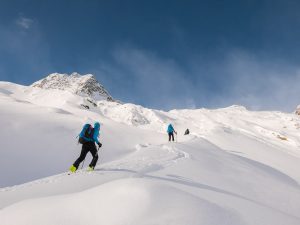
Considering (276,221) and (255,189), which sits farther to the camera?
(255,189)

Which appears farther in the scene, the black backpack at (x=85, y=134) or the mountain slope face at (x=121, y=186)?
the black backpack at (x=85, y=134)

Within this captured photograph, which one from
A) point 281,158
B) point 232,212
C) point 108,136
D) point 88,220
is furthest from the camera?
point 281,158

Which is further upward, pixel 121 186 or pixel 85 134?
pixel 85 134

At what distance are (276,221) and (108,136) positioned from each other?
60.1ft

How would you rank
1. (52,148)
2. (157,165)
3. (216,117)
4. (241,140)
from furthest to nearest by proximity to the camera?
1. (216,117)
2. (241,140)
3. (52,148)
4. (157,165)

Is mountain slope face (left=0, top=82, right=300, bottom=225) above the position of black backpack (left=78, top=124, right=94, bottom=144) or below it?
below

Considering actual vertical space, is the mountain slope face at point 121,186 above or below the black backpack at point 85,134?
below

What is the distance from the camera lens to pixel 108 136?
905 inches

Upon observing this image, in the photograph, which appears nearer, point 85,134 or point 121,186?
point 121,186

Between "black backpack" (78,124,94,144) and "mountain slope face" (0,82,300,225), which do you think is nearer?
"mountain slope face" (0,82,300,225)

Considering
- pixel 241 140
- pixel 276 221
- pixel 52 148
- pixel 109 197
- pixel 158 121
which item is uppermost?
pixel 158 121

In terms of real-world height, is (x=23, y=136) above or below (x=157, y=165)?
above

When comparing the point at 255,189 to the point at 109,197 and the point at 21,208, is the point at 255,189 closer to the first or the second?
the point at 109,197

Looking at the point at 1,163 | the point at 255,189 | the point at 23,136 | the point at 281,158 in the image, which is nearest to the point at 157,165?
the point at 255,189
